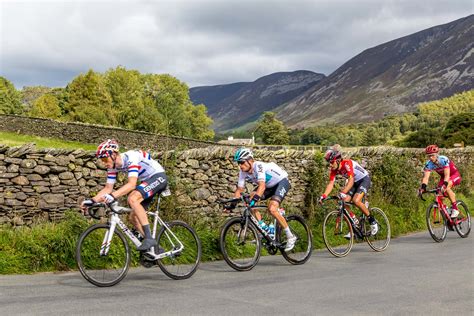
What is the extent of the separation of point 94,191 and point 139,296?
14.9ft

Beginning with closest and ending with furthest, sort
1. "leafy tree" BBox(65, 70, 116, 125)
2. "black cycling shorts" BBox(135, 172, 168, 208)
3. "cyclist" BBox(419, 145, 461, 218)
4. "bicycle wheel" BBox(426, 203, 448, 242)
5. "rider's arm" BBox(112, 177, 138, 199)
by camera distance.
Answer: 1. "rider's arm" BBox(112, 177, 138, 199)
2. "black cycling shorts" BBox(135, 172, 168, 208)
3. "bicycle wheel" BBox(426, 203, 448, 242)
4. "cyclist" BBox(419, 145, 461, 218)
5. "leafy tree" BBox(65, 70, 116, 125)

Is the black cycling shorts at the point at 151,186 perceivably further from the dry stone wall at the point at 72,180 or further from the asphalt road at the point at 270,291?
the dry stone wall at the point at 72,180

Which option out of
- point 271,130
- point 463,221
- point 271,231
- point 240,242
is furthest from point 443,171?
point 271,130

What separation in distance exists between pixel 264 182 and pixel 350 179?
2621 mm

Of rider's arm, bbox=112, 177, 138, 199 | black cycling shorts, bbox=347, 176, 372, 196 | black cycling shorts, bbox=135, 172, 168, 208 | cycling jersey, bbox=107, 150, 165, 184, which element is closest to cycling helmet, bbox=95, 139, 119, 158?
cycling jersey, bbox=107, 150, 165, 184

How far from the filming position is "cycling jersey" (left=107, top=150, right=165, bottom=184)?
7398 mm

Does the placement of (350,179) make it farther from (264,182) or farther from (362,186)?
(264,182)

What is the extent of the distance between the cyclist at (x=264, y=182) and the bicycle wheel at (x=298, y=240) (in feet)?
0.59

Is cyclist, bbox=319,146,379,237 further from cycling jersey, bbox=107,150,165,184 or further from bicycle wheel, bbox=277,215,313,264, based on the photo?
cycling jersey, bbox=107,150,165,184

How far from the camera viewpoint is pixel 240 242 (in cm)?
884

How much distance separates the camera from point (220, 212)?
474 inches

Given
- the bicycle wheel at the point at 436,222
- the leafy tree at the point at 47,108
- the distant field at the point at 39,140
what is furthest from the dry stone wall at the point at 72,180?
the leafy tree at the point at 47,108

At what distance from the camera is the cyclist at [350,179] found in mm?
10523

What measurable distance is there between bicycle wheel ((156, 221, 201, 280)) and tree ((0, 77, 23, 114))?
83867mm
